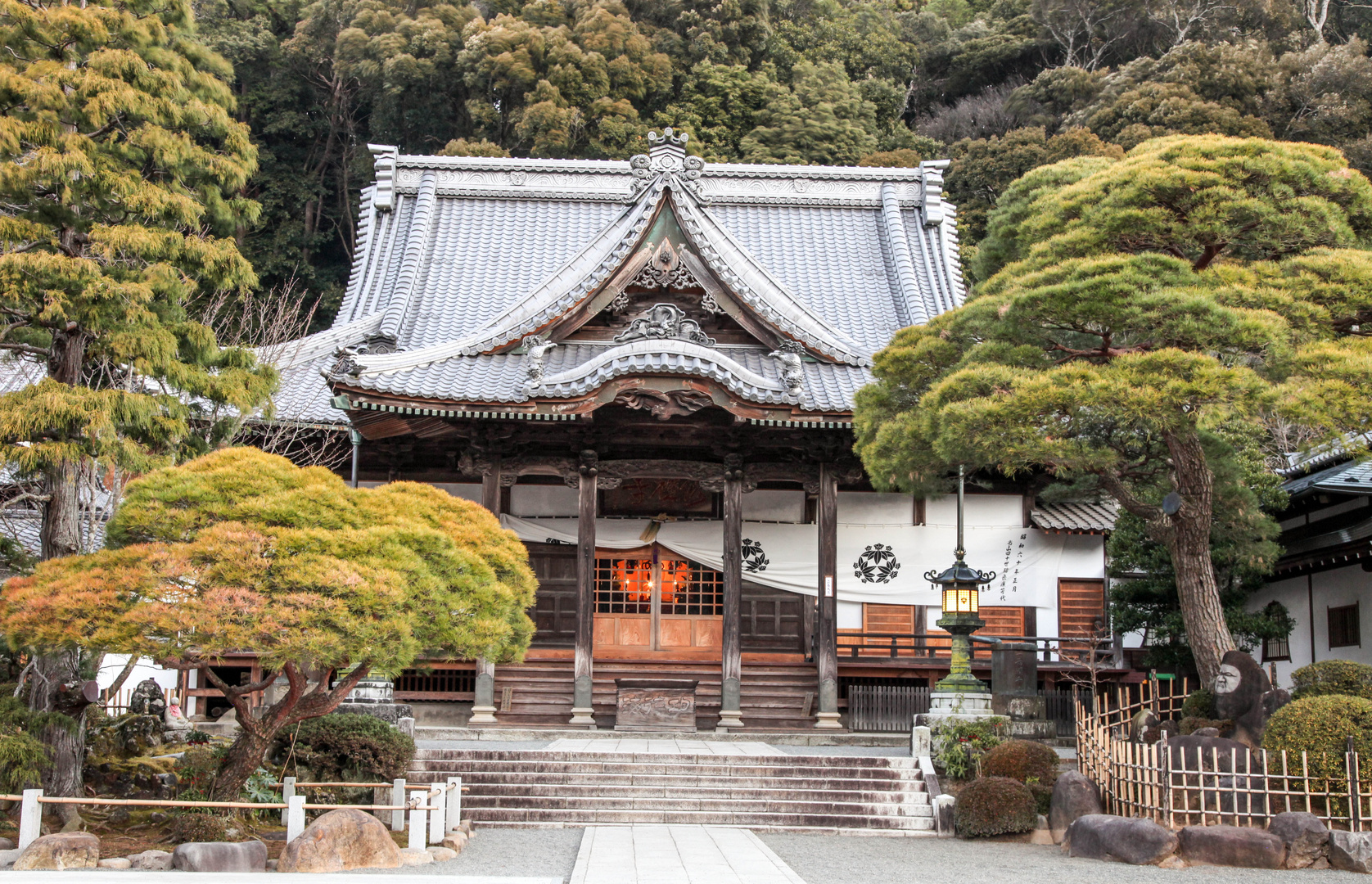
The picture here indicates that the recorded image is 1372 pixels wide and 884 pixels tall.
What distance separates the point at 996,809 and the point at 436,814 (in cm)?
587

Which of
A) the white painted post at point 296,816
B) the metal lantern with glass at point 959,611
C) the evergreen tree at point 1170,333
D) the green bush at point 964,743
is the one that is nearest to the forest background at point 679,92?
the metal lantern with glass at point 959,611

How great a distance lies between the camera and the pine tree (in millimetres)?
11389

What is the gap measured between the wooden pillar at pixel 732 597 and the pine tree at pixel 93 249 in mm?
7999

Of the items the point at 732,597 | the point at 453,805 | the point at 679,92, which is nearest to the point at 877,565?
the point at 732,597

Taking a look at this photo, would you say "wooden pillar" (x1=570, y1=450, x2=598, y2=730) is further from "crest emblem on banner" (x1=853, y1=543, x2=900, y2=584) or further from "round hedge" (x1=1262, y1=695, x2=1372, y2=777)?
"round hedge" (x1=1262, y1=695, x2=1372, y2=777)

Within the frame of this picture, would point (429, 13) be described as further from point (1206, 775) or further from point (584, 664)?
point (1206, 775)

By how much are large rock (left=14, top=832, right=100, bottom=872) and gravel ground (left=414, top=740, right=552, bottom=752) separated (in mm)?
4957

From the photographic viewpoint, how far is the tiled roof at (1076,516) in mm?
20000

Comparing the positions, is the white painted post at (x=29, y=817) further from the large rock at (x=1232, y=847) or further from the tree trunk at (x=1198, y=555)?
the tree trunk at (x=1198, y=555)

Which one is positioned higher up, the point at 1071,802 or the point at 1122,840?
the point at 1071,802

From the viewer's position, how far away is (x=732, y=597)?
18.1 meters

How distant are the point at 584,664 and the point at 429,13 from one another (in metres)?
31.4

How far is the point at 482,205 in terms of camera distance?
2545cm

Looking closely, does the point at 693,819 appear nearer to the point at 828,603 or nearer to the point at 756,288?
the point at 828,603
